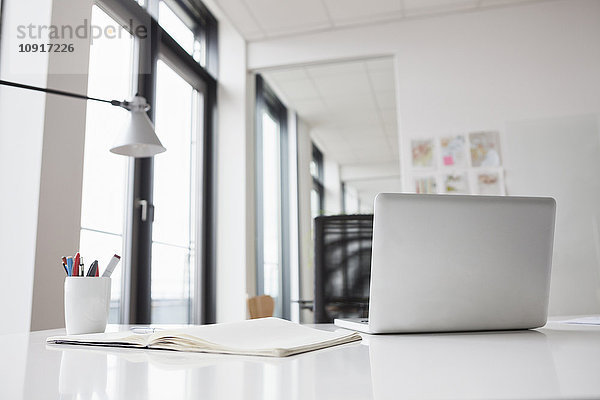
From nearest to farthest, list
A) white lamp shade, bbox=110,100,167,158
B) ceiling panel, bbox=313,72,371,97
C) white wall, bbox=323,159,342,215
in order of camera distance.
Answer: white lamp shade, bbox=110,100,167,158
ceiling panel, bbox=313,72,371,97
white wall, bbox=323,159,342,215

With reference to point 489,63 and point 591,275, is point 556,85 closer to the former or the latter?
point 489,63

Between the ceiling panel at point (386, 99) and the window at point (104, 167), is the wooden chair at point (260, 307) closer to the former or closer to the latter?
the window at point (104, 167)

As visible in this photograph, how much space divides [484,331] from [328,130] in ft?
17.3

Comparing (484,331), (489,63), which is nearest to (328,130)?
(489,63)

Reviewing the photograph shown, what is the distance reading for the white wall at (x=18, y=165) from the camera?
5.46 ft

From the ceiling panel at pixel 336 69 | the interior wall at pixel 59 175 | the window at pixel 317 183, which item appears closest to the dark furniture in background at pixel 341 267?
the interior wall at pixel 59 175

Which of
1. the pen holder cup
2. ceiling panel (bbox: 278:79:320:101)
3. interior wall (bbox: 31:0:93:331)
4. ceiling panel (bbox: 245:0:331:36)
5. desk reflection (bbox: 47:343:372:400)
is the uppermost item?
ceiling panel (bbox: 245:0:331:36)

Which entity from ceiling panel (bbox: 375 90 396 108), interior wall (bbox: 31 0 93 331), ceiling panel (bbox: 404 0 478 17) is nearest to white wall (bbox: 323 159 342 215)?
ceiling panel (bbox: 375 90 396 108)

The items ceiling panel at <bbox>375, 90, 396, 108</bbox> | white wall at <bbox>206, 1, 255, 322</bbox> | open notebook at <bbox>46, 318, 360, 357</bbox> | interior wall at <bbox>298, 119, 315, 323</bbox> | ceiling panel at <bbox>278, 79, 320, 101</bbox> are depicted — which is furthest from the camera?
interior wall at <bbox>298, 119, 315, 323</bbox>

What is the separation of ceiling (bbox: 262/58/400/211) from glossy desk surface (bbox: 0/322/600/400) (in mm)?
3416

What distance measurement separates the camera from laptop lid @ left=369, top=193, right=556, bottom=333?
0.86 m

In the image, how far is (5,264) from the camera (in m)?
1.69

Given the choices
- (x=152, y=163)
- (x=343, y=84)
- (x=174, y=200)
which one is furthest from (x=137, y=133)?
(x=343, y=84)

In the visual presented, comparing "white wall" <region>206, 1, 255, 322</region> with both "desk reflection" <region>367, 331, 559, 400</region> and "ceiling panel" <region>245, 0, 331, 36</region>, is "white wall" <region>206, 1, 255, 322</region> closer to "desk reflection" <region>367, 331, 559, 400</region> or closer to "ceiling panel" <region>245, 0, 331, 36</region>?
"ceiling panel" <region>245, 0, 331, 36</region>
